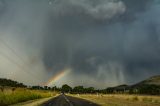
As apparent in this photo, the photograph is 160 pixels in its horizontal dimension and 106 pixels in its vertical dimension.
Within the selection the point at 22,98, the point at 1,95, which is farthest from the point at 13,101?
the point at 22,98

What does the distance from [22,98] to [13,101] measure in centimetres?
979

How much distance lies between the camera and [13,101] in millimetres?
45719

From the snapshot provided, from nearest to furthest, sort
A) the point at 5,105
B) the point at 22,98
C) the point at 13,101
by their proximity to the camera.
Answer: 1. the point at 5,105
2. the point at 13,101
3. the point at 22,98

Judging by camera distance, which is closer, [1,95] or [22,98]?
[1,95]

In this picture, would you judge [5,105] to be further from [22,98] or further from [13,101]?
[22,98]

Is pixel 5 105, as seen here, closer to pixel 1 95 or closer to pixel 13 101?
pixel 1 95

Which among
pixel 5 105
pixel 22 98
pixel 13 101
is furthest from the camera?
pixel 22 98

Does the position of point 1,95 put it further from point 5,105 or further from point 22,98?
point 22,98

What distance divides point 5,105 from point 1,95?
2612mm

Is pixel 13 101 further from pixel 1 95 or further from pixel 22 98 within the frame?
pixel 22 98

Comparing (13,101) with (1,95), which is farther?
(13,101)

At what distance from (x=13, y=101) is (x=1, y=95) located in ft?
16.3

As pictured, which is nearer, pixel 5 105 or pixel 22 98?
pixel 5 105

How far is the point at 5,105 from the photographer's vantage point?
38.9 meters
